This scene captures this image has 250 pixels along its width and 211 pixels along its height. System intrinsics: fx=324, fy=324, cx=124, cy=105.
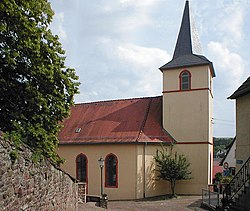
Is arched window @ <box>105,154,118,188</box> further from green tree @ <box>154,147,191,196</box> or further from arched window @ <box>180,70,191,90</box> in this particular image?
arched window @ <box>180,70,191,90</box>

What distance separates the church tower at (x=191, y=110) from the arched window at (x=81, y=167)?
7315mm

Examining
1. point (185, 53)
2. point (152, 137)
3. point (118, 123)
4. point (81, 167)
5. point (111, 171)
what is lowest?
point (111, 171)

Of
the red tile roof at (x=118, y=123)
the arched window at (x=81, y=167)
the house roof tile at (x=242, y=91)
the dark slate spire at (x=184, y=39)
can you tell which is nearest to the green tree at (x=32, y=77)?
the house roof tile at (x=242, y=91)

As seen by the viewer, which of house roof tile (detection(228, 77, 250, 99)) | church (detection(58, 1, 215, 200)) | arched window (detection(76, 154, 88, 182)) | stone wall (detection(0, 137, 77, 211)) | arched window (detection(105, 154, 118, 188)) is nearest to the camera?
stone wall (detection(0, 137, 77, 211))

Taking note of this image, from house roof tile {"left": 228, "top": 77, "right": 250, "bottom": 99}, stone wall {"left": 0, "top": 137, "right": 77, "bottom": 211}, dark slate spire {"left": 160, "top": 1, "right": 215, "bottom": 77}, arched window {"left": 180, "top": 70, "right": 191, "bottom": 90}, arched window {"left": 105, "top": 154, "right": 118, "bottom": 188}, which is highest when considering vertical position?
dark slate spire {"left": 160, "top": 1, "right": 215, "bottom": 77}

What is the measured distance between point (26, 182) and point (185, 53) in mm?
23475

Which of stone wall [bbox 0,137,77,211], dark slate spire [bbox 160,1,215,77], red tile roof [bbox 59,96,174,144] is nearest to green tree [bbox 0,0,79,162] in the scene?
stone wall [bbox 0,137,77,211]

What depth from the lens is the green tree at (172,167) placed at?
24.3m

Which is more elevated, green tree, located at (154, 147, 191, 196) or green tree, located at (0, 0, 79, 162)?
green tree, located at (0, 0, 79, 162)

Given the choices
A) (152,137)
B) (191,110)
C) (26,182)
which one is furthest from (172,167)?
(26,182)

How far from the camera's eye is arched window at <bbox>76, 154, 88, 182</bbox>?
27112 millimetres

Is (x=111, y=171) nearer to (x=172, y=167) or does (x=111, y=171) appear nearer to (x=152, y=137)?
(x=152, y=137)

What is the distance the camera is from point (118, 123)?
27.4 meters

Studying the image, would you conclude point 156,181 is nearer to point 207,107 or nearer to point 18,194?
point 207,107
